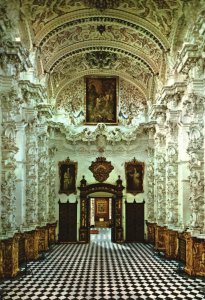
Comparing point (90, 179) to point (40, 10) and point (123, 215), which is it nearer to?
point (123, 215)

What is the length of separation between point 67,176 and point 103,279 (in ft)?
35.0

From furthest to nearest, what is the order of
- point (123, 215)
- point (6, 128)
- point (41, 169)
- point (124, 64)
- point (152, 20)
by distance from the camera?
point (123, 215) → point (124, 64) → point (41, 169) → point (152, 20) → point (6, 128)

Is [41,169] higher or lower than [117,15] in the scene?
lower

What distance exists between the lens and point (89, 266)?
47.5 ft

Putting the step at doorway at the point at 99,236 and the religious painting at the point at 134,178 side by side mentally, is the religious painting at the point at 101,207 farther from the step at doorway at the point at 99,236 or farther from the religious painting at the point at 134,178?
the religious painting at the point at 134,178

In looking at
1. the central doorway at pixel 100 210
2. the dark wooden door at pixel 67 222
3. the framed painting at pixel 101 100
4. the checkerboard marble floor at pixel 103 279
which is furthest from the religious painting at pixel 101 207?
the checkerboard marble floor at pixel 103 279

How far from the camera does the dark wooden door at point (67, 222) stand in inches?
862

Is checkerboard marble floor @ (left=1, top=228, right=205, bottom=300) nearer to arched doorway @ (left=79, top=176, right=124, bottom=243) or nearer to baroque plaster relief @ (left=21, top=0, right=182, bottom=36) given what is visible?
arched doorway @ (left=79, top=176, right=124, bottom=243)

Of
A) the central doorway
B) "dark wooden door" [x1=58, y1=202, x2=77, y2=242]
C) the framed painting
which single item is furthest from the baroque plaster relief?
the central doorway

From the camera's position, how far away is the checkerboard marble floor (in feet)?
33.9

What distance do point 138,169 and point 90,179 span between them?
116 inches

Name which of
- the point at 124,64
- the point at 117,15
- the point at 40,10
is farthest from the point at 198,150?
the point at 124,64

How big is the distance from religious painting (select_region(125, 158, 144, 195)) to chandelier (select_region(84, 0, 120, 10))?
1014 centimetres

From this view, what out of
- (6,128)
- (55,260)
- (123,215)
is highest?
(6,128)
